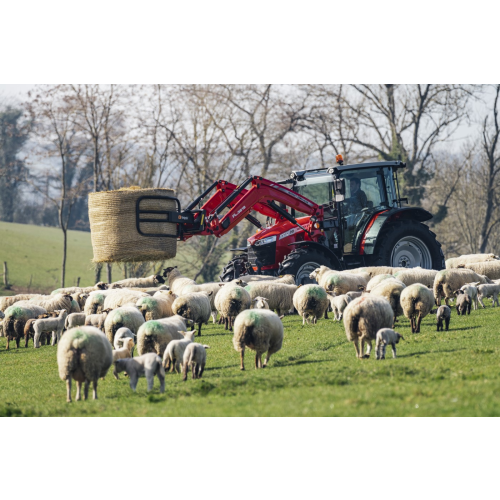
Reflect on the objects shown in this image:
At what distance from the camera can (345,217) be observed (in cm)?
2098

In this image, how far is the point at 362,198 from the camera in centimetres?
2133

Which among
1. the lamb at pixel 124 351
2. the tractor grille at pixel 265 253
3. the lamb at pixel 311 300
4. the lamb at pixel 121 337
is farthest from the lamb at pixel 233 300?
the lamb at pixel 124 351

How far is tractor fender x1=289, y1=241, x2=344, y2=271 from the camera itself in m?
19.8

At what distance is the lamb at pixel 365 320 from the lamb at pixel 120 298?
7700mm

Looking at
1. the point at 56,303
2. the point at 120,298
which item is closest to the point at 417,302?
the point at 120,298

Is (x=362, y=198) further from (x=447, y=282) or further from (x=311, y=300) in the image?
(x=311, y=300)

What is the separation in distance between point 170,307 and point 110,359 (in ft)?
22.6

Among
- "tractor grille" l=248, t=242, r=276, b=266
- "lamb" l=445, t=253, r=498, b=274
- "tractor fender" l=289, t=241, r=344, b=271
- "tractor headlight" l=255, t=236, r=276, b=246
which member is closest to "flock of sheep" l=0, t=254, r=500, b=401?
"tractor fender" l=289, t=241, r=344, b=271

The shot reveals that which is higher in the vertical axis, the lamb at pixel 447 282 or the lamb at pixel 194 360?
the lamb at pixel 447 282

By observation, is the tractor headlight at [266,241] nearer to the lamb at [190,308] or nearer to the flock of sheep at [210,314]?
the flock of sheep at [210,314]

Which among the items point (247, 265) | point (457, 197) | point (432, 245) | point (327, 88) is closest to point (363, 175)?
point (432, 245)

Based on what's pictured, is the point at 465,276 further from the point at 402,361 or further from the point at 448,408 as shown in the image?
the point at 448,408

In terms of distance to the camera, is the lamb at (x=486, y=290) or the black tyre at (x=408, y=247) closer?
the lamb at (x=486, y=290)

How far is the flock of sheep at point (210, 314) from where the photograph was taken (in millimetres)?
10023
